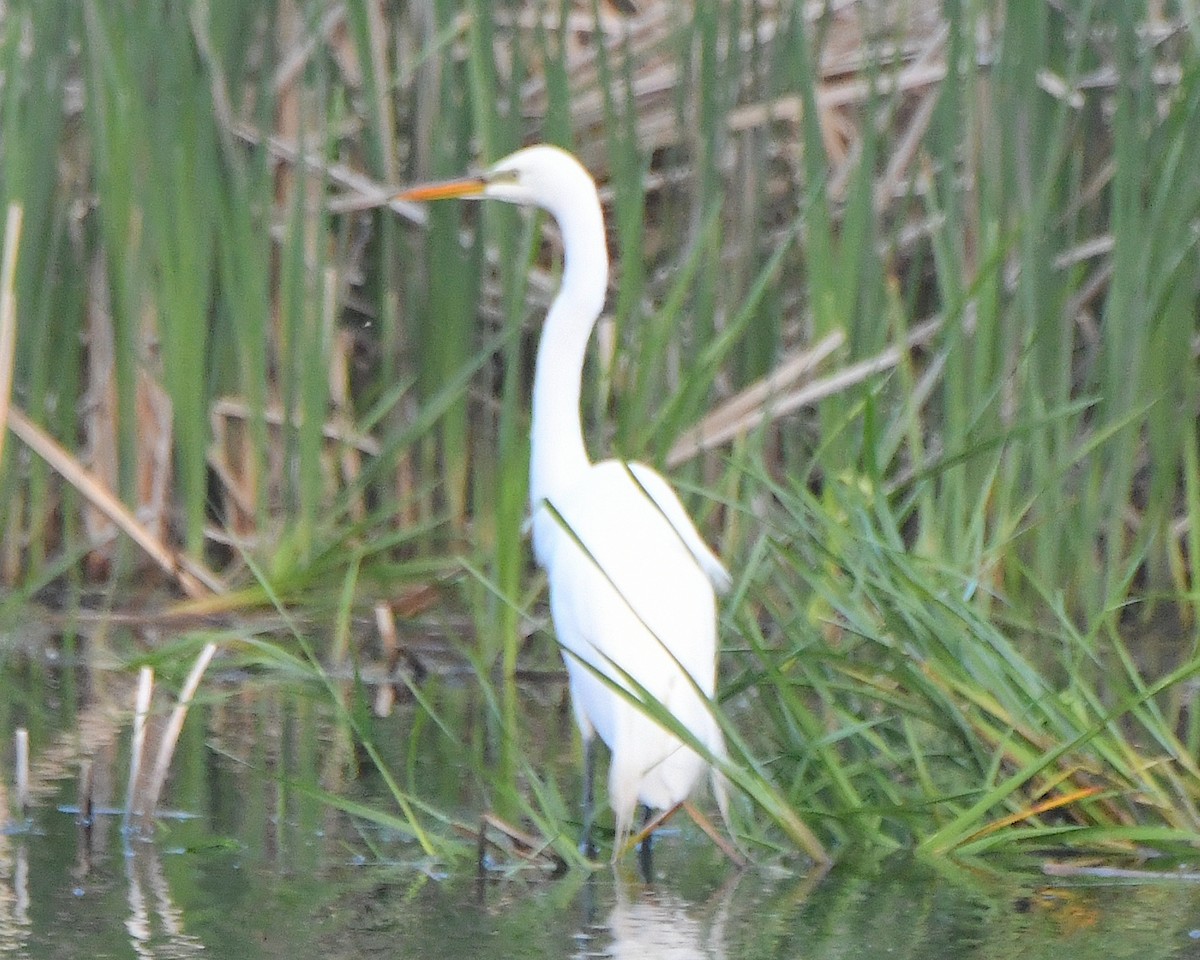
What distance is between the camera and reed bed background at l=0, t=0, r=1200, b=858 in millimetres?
4121

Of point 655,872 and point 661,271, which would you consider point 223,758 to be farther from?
point 661,271

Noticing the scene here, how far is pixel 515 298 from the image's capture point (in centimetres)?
434

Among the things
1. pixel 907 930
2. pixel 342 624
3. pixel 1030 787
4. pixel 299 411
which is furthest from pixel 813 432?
pixel 907 930

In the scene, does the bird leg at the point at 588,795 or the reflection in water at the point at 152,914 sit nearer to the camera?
the reflection in water at the point at 152,914

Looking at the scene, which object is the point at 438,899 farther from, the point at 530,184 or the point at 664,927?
the point at 530,184

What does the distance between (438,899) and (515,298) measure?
1.97 metres

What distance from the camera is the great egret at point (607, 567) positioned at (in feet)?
9.61

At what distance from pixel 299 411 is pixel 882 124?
145 cm

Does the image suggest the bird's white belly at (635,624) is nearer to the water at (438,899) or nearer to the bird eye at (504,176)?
the water at (438,899)

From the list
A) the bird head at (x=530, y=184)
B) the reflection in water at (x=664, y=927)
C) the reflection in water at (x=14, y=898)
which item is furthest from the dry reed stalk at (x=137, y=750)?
the bird head at (x=530, y=184)

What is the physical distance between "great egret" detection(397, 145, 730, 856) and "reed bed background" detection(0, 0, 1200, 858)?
0.17m

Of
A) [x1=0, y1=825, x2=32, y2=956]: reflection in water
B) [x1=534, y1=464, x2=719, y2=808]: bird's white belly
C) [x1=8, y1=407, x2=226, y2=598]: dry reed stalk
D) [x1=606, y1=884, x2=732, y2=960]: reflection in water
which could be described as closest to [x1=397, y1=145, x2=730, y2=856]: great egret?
[x1=534, y1=464, x2=719, y2=808]: bird's white belly

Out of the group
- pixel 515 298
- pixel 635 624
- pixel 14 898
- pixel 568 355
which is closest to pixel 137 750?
pixel 14 898

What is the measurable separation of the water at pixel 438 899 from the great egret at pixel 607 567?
16 cm
